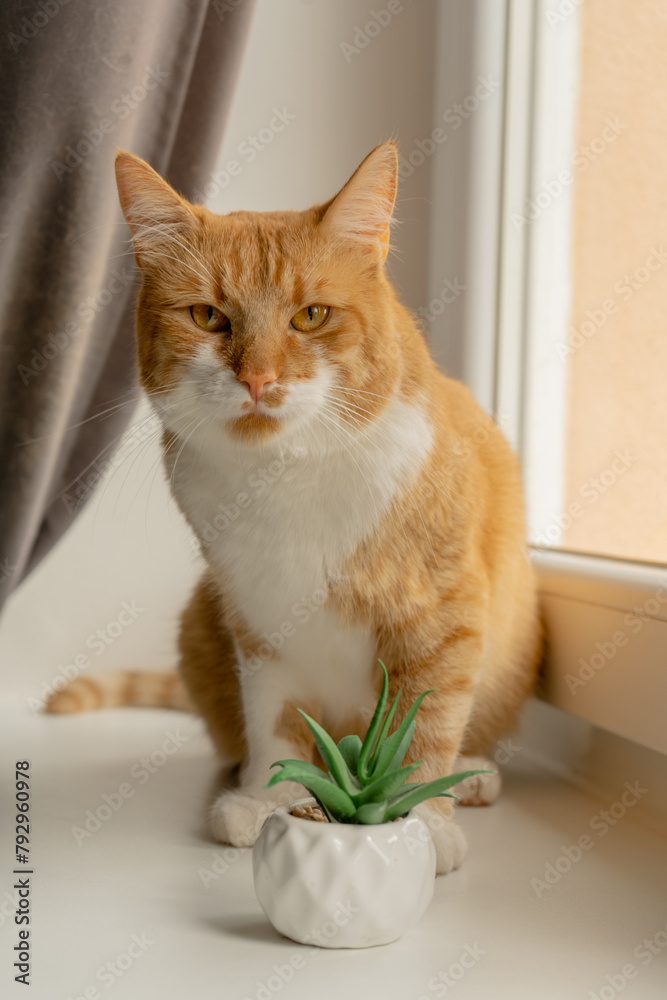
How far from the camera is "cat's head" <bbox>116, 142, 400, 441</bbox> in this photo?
0.97 metres

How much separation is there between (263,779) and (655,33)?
1274 millimetres

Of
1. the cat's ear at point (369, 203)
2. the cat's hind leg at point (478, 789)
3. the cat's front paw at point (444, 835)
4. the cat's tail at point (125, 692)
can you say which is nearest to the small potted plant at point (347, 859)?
A: the cat's front paw at point (444, 835)

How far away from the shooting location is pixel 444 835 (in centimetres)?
99

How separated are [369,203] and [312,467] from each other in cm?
32

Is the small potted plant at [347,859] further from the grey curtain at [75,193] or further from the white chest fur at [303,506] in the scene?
the grey curtain at [75,193]

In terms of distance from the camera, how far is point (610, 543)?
155cm

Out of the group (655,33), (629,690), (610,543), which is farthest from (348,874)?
(655,33)

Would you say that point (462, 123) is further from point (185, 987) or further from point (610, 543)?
point (185, 987)

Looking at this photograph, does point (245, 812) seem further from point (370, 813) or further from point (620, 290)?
point (620, 290)

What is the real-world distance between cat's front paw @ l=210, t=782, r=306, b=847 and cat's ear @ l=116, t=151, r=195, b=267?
685mm

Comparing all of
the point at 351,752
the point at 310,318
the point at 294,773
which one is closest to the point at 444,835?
the point at 351,752

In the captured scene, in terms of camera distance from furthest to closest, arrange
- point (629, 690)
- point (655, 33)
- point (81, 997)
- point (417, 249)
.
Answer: point (417, 249)
point (655, 33)
point (629, 690)
point (81, 997)

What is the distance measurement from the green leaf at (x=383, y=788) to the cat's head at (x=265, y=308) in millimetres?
392

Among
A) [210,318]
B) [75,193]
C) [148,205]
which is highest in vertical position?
[75,193]
